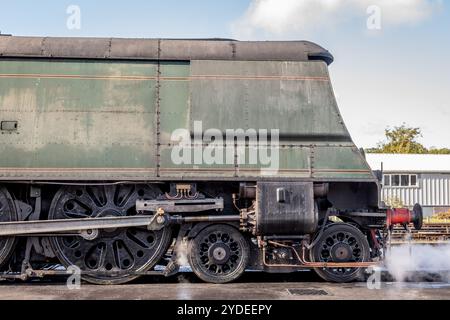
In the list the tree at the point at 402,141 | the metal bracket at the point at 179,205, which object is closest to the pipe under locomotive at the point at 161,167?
the metal bracket at the point at 179,205

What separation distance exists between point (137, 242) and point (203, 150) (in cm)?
196

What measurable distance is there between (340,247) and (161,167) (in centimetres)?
325

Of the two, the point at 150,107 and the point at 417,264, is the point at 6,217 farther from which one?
the point at 417,264

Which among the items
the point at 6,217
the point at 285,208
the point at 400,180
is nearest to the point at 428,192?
the point at 400,180

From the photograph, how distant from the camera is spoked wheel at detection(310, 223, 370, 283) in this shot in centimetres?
871

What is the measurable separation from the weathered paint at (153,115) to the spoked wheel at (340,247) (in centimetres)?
95

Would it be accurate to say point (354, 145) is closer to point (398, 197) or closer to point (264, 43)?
point (264, 43)

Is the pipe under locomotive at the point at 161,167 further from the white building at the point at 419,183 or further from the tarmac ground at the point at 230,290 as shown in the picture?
the white building at the point at 419,183

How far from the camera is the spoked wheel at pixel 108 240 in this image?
28.1ft

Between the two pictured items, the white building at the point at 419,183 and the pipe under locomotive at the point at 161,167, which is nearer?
the pipe under locomotive at the point at 161,167
